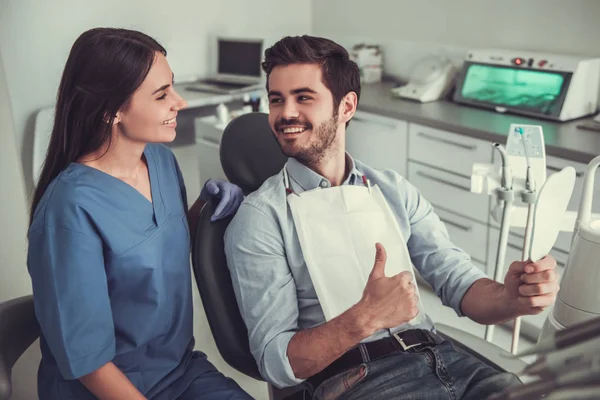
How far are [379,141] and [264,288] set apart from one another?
6.23 feet

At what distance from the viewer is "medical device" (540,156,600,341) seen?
1065 millimetres

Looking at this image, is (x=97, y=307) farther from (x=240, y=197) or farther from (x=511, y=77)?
(x=511, y=77)

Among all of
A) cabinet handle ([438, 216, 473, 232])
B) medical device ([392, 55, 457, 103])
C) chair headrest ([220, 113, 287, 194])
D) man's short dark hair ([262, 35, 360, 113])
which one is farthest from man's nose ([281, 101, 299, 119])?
medical device ([392, 55, 457, 103])

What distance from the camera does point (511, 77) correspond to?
281 cm

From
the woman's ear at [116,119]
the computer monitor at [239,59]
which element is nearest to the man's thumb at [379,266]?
the woman's ear at [116,119]

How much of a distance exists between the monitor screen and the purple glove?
2.30 meters

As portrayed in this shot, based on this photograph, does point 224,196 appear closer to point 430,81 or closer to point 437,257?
point 437,257

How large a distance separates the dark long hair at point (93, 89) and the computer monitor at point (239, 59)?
2382mm

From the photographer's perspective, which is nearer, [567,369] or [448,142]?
[567,369]

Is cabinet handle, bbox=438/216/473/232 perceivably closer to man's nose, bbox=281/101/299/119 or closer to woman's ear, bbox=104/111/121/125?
man's nose, bbox=281/101/299/119

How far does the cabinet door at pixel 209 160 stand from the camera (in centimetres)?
310

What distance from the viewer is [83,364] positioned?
1180mm

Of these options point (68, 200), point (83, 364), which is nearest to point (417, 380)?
point (83, 364)

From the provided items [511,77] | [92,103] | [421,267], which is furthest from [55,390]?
[511,77]
